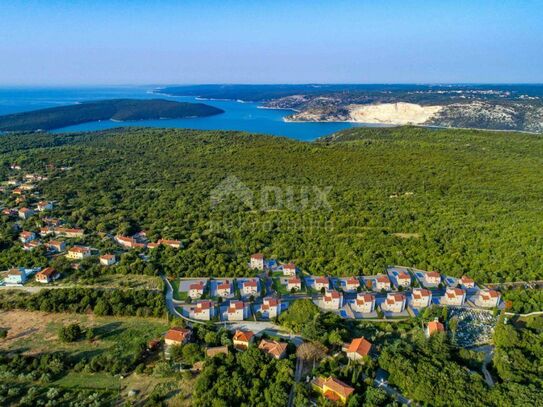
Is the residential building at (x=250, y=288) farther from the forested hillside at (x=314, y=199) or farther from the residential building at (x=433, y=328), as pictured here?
the residential building at (x=433, y=328)

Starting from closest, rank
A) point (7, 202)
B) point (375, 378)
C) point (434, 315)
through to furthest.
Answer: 1. point (375, 378)
2. point (434, 315)
3. point (7, 202)

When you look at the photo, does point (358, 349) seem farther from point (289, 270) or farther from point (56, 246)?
point (56, 246)

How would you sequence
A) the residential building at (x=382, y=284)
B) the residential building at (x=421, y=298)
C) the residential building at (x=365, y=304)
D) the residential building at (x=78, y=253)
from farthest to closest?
the residential building at (x=78, y=253)
the residential building at (x=382, y=284)
the residential building at (x=421, y=298)
the residential building at (x=365, y=304)

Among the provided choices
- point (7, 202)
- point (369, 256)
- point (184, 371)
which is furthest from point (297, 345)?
point (7, 202)

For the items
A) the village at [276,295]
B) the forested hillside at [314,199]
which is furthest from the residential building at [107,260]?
the forested hillside at [314,199]

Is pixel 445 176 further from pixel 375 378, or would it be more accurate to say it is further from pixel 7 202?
pixel 7 202

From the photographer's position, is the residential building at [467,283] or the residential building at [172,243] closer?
the residential building at [467,283]

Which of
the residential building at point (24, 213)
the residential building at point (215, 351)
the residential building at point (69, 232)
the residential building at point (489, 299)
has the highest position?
the residential building at point (24, 213)

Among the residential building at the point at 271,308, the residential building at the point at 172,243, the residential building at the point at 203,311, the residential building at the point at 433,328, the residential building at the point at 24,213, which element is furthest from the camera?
the residential building at the point at 24,213
